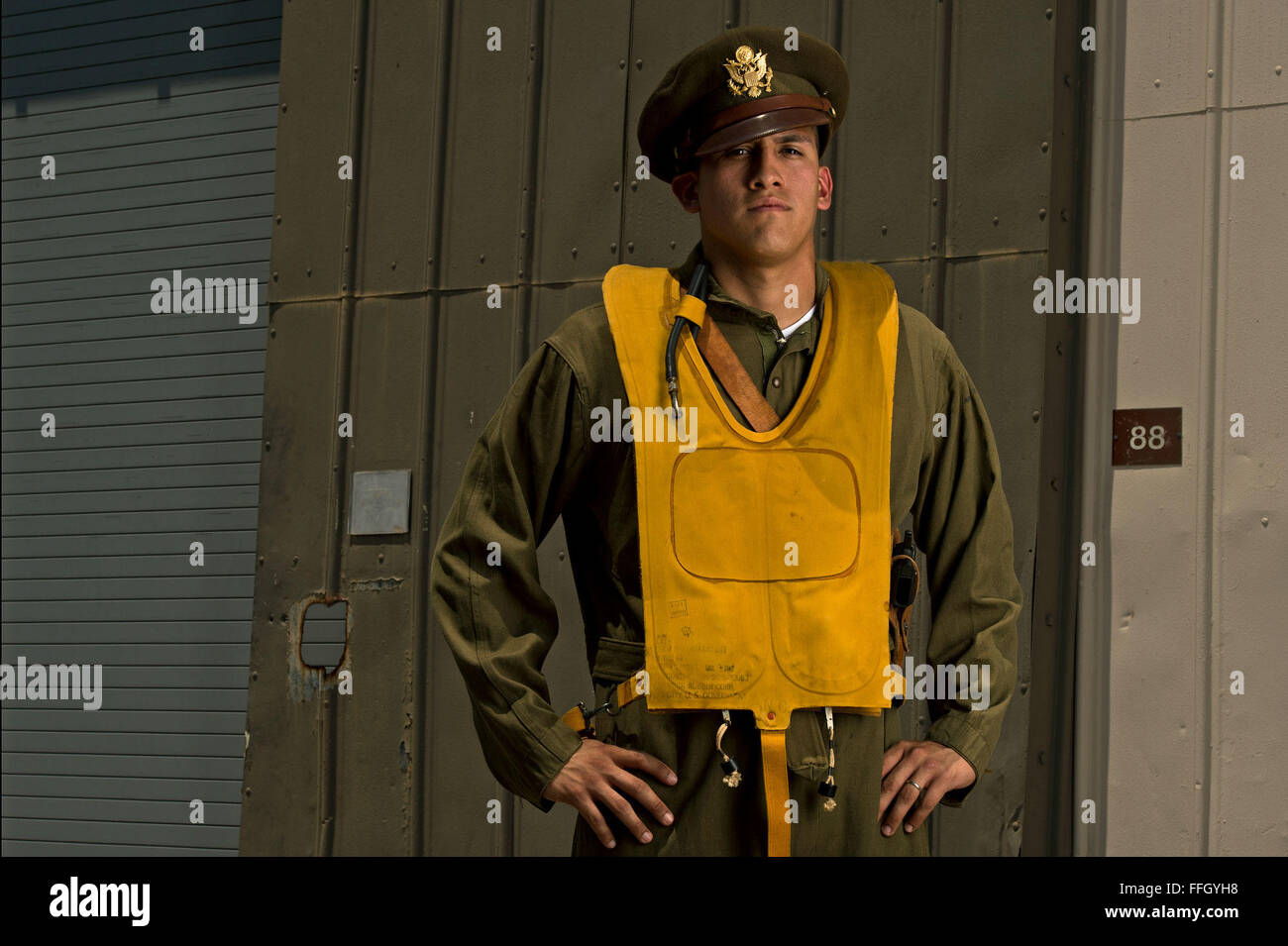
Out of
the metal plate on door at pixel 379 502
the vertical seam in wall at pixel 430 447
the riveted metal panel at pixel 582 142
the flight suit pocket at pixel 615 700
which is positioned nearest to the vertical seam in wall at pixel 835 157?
the riveted metal panel at pixel 582 142

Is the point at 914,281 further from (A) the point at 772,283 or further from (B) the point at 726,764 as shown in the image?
(B) the point at 726,764

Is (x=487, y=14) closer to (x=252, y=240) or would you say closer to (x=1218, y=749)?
(x=252, y=240)

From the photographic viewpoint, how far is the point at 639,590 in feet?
8.56

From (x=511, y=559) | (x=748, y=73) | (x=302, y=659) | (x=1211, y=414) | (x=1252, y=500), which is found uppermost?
(x=748, y=73)

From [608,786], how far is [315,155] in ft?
13.2

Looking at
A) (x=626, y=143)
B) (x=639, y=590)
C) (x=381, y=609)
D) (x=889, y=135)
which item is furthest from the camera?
(x=381, y=609)

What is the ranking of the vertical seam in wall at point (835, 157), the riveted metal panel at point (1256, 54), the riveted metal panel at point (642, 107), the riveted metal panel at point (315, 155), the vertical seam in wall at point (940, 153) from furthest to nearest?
the riveted metal panel at point (315, 155)
the riveted metal panel at point (642, 107)
the vertical seam in wall at point (835, 157)
the vertical seam in wall at point (940, 153)
the riveted metal panel at point (1256, 54)

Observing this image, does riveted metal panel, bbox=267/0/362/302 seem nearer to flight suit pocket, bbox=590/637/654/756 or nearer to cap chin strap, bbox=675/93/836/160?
cap chin strap, bbox=675/93/836/160

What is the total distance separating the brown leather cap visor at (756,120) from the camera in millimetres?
2658

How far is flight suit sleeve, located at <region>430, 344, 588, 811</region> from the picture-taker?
8.59 feet

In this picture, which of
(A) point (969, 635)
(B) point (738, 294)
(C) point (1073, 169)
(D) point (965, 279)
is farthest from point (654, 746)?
(C) point (1073, 169)

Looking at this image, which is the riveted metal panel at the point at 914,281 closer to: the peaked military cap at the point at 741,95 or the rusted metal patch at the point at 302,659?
the peaked military cap at the point at 741,95

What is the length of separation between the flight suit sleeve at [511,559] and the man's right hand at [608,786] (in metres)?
0.07

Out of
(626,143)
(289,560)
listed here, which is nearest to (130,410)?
(289,560)
